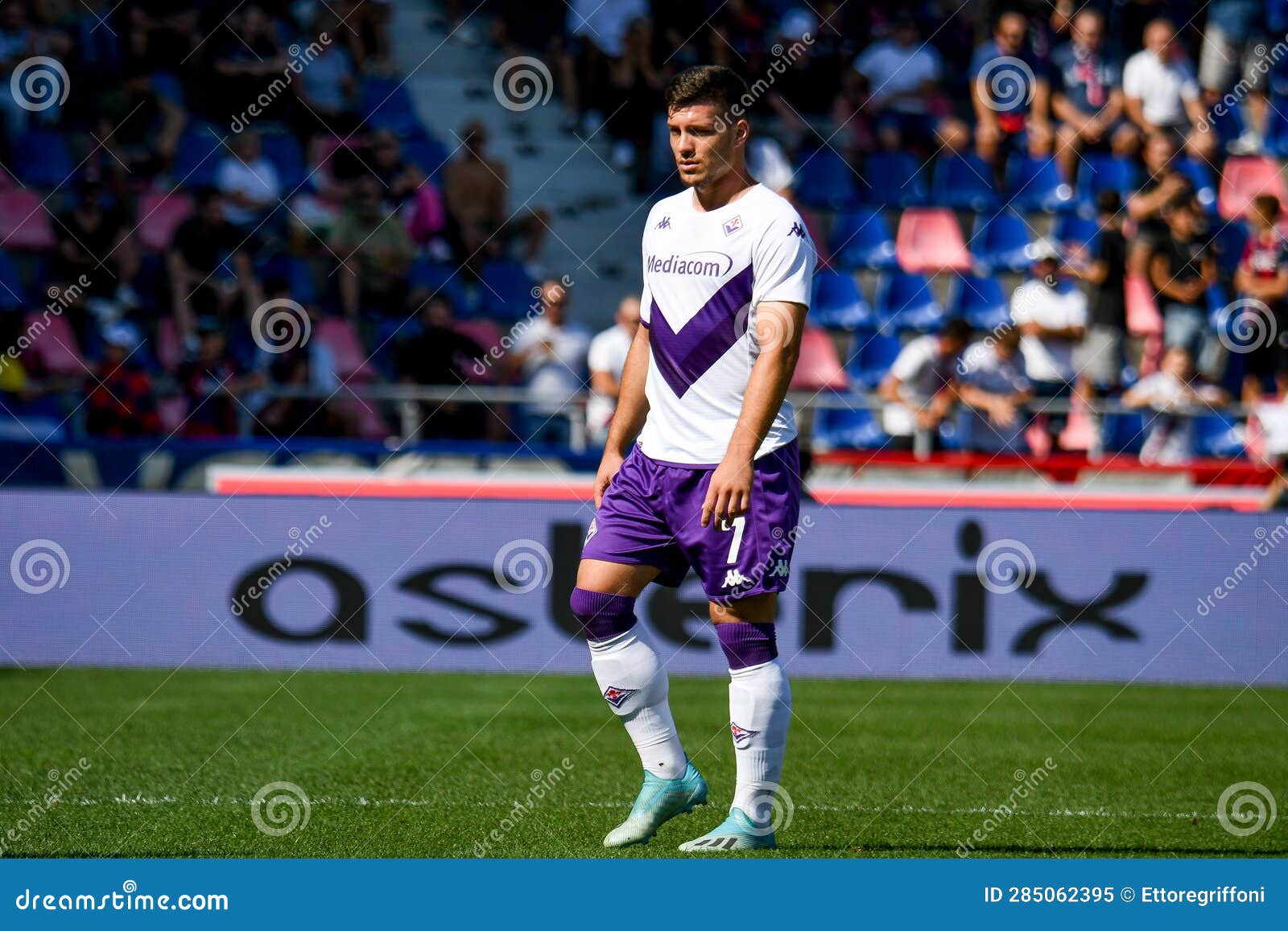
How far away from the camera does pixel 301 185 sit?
1451 cm

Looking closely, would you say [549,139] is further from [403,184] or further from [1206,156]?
[1206,156]

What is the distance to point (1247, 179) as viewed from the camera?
1681 cm

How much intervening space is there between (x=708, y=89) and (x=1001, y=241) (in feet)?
36.8

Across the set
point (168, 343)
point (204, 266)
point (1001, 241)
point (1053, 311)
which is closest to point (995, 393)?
point (1053, 311)

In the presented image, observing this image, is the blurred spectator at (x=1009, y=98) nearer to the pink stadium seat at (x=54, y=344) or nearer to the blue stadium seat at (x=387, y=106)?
the blue stadium seat at (x=387, y=106)

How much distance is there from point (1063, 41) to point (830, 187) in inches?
128

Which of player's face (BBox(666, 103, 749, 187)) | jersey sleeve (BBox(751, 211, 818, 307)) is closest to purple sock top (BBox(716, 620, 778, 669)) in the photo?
jersey sleeve (BBox(751, 211, 818, 307))

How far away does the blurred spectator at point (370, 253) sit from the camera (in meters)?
13.9

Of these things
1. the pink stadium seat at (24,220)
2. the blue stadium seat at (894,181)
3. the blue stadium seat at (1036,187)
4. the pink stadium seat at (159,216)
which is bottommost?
the pink stadium seat at (24,220)

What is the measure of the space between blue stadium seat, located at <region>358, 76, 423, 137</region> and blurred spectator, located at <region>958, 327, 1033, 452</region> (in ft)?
19.1

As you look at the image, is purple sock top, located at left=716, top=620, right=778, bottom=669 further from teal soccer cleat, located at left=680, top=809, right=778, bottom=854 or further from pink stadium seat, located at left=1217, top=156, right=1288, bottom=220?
pink stadium seat, located at left=1217, top=156, right=1288, bottom=220

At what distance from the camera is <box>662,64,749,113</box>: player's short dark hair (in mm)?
4824

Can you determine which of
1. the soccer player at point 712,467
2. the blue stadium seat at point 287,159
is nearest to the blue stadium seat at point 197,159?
the blue stadium seat at point 287,159

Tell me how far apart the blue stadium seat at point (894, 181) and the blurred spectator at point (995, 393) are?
3.64 m
